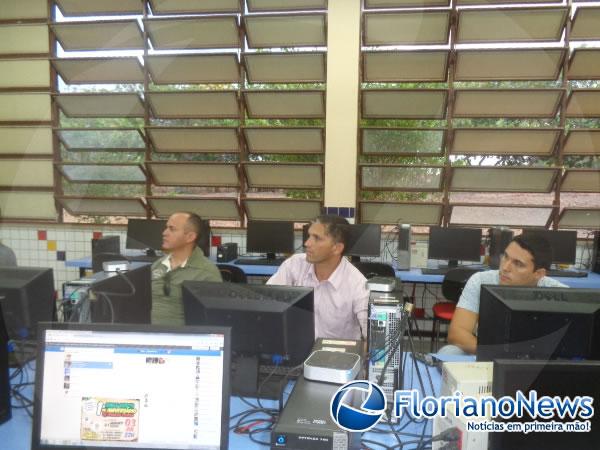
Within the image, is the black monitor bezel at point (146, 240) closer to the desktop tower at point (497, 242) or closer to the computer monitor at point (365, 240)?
the computer monitor at point (365, 240)

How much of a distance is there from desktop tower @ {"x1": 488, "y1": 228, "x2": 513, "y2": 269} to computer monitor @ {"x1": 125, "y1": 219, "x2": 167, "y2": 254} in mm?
3089

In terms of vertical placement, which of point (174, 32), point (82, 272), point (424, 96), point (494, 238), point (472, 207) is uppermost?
point (174, 32)

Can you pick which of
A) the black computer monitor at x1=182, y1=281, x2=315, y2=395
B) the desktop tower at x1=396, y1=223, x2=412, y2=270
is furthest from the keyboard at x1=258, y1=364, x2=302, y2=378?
the desktop tower at x1=396, y1=223, x2=412, y2=270

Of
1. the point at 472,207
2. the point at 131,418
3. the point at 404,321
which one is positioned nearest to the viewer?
the point at 131,418

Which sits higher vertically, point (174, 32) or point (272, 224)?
point (174, 32)

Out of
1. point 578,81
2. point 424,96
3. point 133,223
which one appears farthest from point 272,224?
point 578,81

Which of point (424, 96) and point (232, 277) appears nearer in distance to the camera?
point (232, 277)

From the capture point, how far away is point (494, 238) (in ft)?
13.5

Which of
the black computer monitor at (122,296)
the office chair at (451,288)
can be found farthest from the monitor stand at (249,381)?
the office chair at (451,288)

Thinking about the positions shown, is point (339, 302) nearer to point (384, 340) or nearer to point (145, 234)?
point (384, 340)

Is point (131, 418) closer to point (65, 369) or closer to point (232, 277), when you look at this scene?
point (65, 369)

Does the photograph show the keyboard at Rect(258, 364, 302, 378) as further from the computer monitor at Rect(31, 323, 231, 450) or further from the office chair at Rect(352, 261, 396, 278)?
the office chair at Rect(352, 261, 396, 278)

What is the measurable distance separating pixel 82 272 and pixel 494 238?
3.83m

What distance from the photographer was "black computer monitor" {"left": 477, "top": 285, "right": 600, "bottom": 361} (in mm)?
1362
